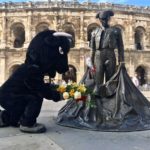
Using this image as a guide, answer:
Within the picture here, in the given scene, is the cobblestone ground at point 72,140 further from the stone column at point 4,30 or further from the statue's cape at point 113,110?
the stone column at point 4,30

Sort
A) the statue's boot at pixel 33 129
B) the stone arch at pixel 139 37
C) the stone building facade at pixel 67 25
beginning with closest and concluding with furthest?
1. the statue's boot at pixel 33 129
2. the stone building facade at pixel 67 25
3. the stone arch at pixel 139 37

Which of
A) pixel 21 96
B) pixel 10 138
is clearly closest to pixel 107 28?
pixel 21 96

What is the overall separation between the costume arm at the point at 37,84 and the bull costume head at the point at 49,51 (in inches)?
4.3

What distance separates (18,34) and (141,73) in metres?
13.1

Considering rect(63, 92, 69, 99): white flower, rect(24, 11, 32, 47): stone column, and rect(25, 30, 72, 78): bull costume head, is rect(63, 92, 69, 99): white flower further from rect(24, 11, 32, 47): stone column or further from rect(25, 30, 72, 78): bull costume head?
rect(24, 11, 32, 47): stone column

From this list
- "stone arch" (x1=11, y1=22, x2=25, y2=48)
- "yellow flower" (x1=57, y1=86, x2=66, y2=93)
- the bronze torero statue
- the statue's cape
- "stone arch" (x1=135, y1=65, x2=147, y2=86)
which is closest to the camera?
"yellow flower" (x1=57, y1=86, x2=66, y2=93)

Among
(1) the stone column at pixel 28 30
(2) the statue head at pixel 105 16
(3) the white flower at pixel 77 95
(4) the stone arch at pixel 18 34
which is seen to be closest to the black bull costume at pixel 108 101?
(2) the statue head at pixel 105 16

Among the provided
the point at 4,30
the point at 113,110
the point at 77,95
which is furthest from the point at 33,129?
the point at 4,30

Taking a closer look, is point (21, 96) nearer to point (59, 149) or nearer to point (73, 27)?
point (59, 149)

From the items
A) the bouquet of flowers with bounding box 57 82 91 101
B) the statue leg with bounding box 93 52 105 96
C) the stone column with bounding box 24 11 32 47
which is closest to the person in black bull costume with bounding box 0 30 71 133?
the bouquet of flowers with bounding box 57 82 91 101

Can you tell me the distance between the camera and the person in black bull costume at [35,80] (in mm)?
5055

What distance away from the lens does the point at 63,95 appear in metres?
5.06

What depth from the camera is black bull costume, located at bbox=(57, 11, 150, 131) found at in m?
5.52

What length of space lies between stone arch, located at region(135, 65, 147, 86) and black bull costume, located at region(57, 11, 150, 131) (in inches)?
1052
